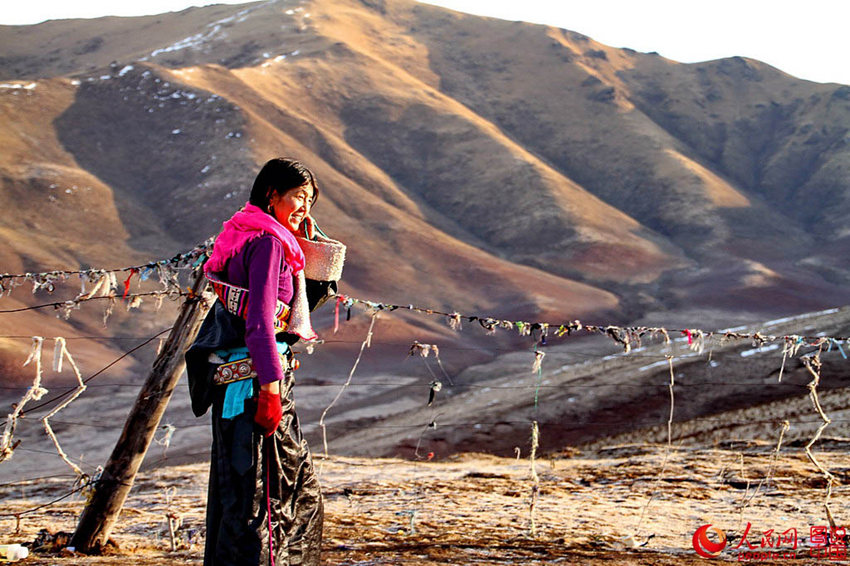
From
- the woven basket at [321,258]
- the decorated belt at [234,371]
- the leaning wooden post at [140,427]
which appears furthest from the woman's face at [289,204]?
the leaning wooden post at [140,427]

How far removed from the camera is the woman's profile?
8.97 ft

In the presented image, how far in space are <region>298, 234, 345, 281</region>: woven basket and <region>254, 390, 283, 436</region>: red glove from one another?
551mm

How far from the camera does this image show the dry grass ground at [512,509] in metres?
5.00

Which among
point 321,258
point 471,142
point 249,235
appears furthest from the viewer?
point 471,142

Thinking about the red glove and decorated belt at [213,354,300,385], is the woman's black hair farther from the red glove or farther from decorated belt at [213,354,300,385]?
the red glove

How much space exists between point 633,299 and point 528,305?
5.95 meters

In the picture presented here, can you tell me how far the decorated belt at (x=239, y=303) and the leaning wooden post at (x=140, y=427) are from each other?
204 centimetres

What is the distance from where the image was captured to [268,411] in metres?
2.73

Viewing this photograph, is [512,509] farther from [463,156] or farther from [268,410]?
[463,156]

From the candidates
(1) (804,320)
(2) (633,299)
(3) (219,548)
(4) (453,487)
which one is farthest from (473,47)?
(3) (219,548)

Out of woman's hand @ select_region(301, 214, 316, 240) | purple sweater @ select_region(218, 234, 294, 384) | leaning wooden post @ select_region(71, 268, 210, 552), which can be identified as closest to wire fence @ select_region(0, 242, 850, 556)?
leaning wooden post @ select_region(71, 268, 210, 552)

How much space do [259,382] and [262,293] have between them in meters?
0.30

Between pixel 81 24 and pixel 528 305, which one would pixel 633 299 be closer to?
pixel 528 305

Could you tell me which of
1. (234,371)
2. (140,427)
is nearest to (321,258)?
(234,371)
